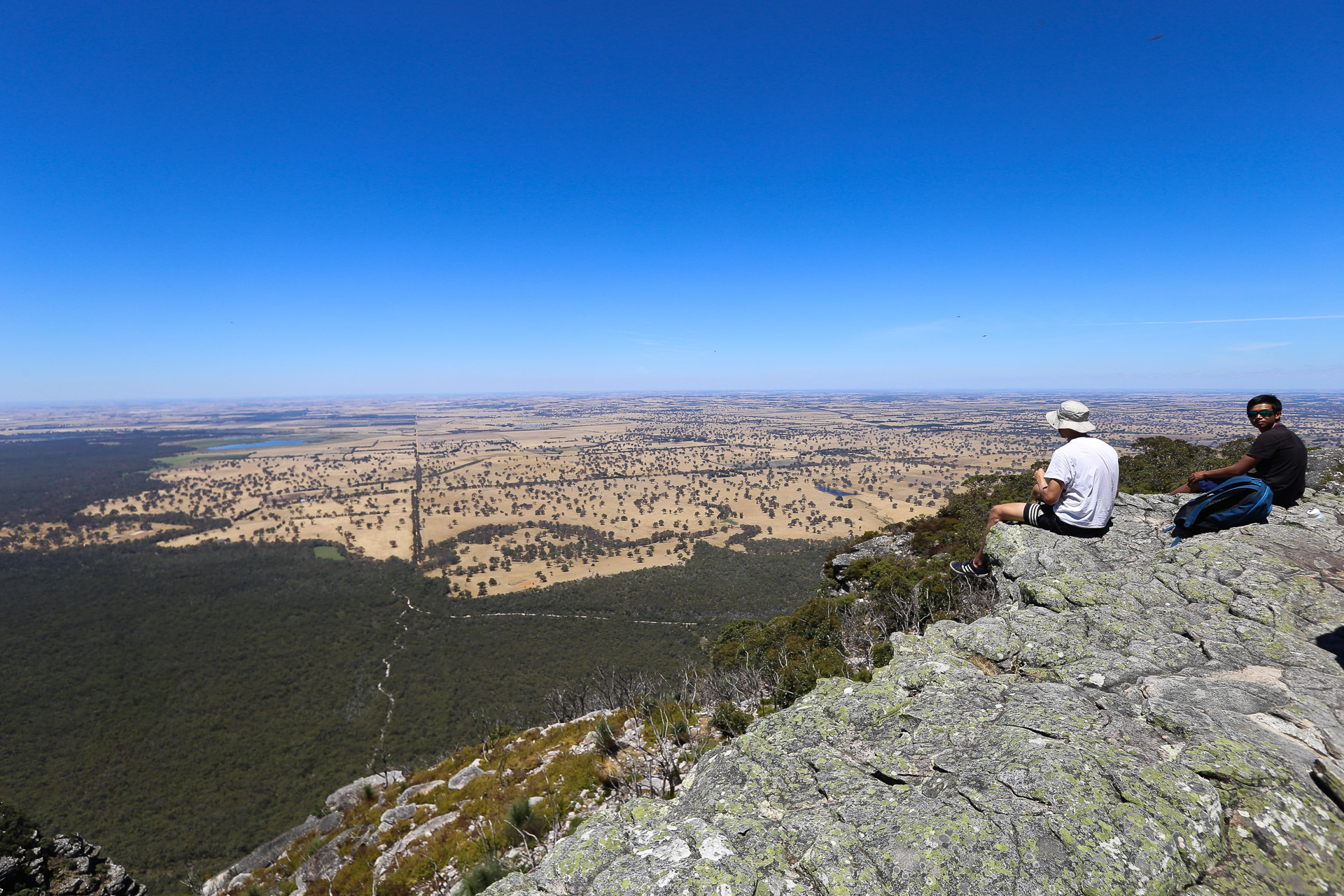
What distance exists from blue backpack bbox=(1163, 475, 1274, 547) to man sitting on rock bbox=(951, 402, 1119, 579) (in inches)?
85.5

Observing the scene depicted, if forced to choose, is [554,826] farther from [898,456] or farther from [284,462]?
[284,462]

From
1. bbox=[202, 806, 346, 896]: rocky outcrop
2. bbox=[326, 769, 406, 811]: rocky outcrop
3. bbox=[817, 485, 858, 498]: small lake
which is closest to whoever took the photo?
bbox=[202, 806, 346, 896]: rocky outcrop

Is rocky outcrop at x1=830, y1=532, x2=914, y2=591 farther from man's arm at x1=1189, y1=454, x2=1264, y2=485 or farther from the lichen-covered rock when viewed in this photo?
the lichen-covered rock

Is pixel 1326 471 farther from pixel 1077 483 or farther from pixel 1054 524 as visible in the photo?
pixel 1077 483

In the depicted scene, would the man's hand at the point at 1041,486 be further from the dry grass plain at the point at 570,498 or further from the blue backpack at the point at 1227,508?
the dry grass plain at the point at 570,498

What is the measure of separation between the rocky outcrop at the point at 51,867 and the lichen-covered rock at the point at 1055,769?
784 inches

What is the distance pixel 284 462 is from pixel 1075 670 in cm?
24654

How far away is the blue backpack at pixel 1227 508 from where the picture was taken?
322 inches

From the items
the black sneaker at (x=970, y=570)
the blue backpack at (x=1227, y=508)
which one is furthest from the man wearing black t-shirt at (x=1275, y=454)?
the black sneaker at (x=970, y=570)

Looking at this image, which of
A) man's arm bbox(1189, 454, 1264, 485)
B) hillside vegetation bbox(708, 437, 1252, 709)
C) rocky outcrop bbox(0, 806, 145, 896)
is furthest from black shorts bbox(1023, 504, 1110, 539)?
rocky outcrop bbox(0, 806, 145, 896)

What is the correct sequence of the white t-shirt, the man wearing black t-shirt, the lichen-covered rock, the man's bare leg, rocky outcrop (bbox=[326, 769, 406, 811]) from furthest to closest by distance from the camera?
rocky outcrop (bbox=[326, 769, 406, 811]), the man's bare leg, the white t-shirt, the man wearing black t-shirt, the lichen-covered rock

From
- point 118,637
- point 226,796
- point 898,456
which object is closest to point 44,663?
point 118,637

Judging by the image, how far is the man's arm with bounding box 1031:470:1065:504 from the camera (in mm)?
8281

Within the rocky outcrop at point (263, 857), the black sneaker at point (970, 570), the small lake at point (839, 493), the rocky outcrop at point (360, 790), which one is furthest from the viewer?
the small lake at point (839, 493)
